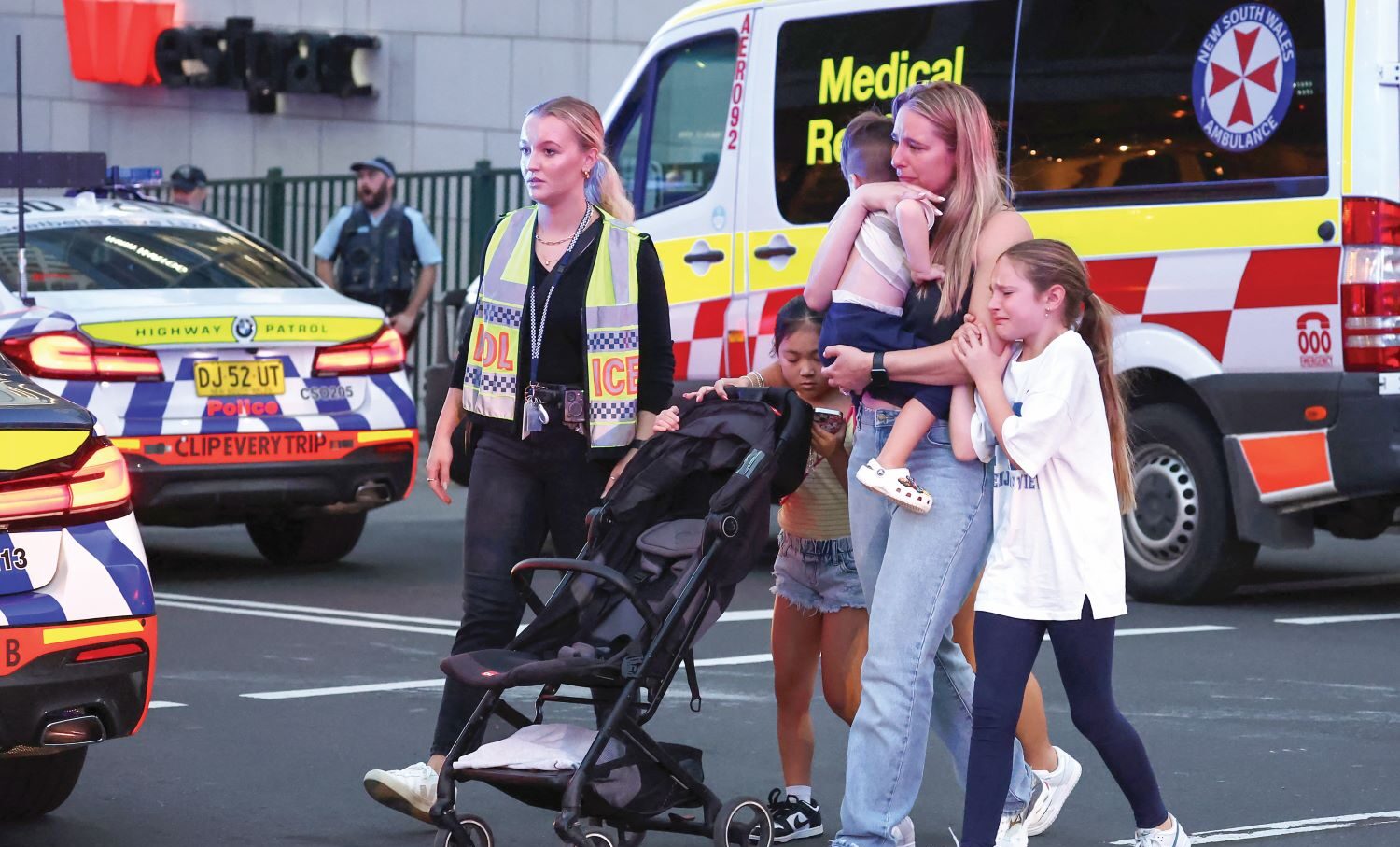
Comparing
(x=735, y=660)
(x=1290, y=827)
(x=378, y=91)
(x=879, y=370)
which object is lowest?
(x=1290, y=827)

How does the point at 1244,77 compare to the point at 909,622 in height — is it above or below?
above

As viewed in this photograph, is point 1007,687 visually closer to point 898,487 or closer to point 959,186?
point 898,487

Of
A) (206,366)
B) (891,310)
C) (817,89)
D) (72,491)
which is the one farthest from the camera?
(817,89)

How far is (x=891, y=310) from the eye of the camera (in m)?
5.00

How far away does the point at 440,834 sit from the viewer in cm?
505

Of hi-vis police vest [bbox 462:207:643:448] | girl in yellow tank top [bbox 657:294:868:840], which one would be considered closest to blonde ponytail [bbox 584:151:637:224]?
hi-vis police vest [bbox 462:207:643:448]

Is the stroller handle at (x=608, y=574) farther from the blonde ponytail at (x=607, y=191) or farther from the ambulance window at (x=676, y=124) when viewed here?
the ambulance window at (x=676, y=124)

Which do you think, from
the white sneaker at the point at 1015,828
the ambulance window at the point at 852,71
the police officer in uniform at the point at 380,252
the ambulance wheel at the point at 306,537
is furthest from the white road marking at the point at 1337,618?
the police officer in uniform at the point at 380,252

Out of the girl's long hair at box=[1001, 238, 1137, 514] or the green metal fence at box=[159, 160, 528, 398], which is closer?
the girl's long hair at box=[1001, 238, 1137, 514]

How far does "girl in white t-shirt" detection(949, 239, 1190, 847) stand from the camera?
476cm

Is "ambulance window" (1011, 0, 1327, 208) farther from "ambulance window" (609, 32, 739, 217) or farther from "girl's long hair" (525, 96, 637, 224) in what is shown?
"girl's long hair" (525, 96, 637, 224)

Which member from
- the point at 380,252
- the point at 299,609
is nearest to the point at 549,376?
the point at 299,609

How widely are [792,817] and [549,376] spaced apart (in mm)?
1185

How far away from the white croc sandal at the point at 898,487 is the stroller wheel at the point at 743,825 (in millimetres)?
752
